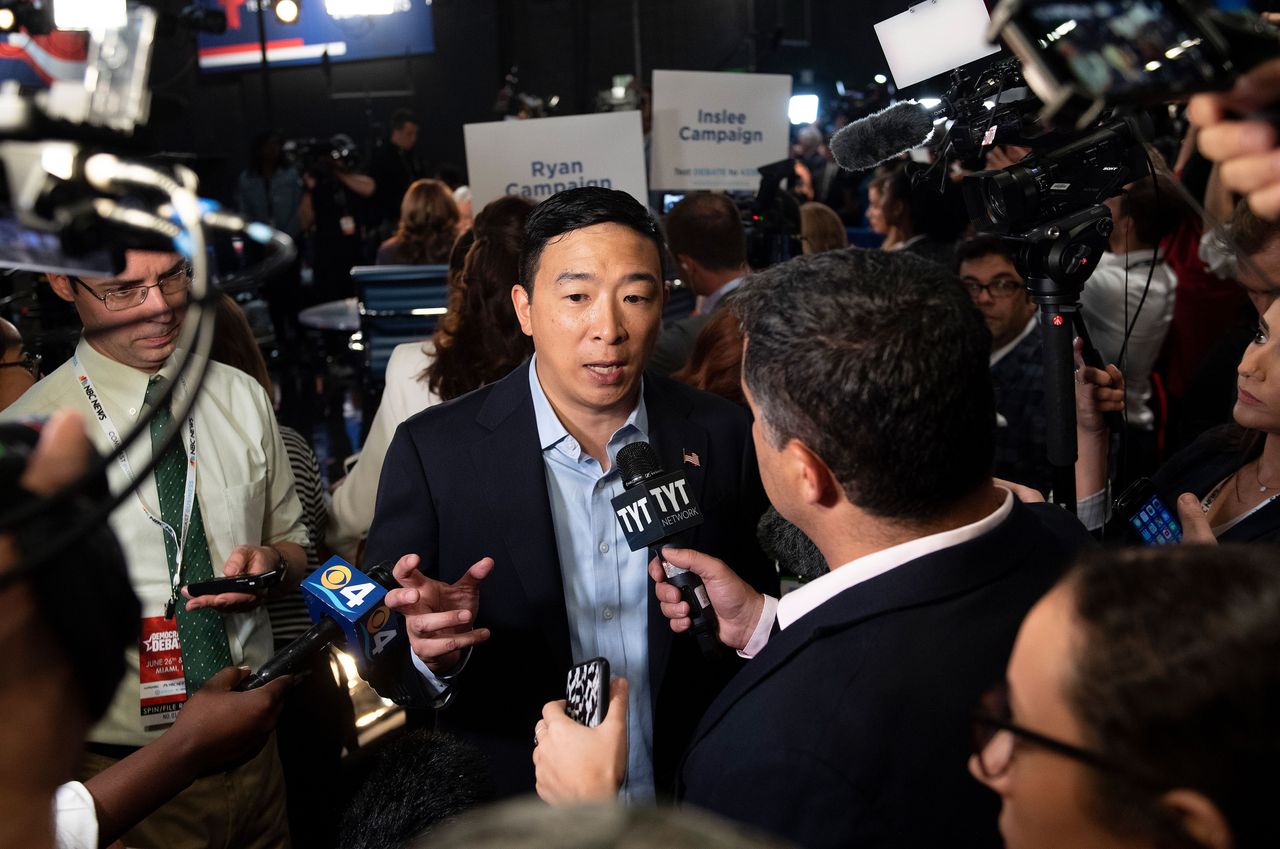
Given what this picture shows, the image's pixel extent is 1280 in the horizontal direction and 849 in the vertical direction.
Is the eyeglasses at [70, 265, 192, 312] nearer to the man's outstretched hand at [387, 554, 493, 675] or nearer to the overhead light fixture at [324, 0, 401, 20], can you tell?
the man's outstretched hand at [387, 554, 493, 675]

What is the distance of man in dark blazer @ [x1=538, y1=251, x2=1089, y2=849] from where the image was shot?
1.05 m

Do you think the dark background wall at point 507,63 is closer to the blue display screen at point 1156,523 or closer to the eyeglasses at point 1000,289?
the eyeglasses at point 1000,289

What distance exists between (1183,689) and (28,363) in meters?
2.38

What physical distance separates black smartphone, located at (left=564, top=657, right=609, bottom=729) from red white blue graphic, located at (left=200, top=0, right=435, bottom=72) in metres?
12.8

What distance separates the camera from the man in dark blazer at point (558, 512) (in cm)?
188

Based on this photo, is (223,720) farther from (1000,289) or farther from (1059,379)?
(1000,289)

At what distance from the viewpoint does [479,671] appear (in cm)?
192

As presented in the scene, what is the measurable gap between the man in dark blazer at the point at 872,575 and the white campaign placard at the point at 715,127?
3.54 meters

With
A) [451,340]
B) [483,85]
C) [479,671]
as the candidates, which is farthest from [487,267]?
[483,85]

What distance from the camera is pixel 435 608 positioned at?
165 cm

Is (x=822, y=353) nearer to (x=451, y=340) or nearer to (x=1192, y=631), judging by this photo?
(x=1192, y=631)

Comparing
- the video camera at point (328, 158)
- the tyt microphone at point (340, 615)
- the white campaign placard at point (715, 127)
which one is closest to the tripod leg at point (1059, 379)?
the tyt microphone at point (340, 615)

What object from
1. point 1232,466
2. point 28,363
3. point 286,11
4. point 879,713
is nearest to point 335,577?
point 879,713

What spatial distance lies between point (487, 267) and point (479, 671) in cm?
125
